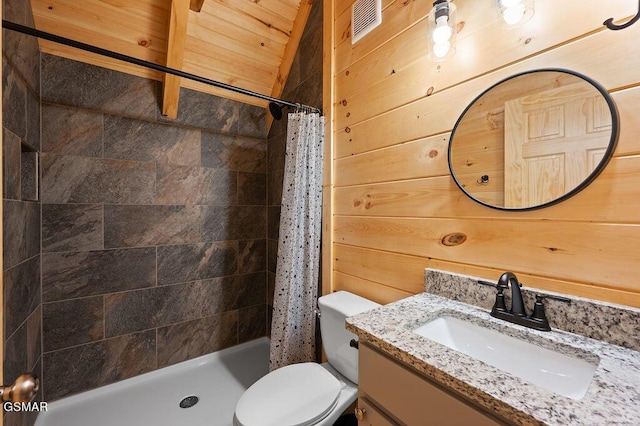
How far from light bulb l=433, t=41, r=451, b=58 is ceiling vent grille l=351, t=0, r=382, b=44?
475mm

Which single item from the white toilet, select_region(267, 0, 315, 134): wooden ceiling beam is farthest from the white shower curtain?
select_region(267, 0, 315, 134): wooden ceiling beam

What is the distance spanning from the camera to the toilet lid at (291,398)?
1.05 metres

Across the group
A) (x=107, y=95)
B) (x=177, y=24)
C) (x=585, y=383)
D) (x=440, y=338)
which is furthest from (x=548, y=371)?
(x=107, y=95)

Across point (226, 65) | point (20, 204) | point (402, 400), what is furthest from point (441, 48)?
point (20, 204)

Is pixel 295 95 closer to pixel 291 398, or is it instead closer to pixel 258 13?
pixel 258 13

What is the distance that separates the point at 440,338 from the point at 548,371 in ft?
0.91

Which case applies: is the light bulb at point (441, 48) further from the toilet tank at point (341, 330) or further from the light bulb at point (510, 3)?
the toilet tank at point (341, 330)

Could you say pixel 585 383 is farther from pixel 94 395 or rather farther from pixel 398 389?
pixel 94 395

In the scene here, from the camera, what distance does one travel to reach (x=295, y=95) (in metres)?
2.11

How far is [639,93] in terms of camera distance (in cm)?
67

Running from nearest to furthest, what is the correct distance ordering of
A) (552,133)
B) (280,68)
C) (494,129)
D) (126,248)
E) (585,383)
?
(585,383) → (552,133) → (494,129) → (126,248) → (280,68)

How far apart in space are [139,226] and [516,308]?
2257 millimetres

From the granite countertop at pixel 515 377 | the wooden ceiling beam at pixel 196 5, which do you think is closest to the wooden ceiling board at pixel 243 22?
the wooden ceiling beam at pixel 196 5

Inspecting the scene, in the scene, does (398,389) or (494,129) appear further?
(494,129)
